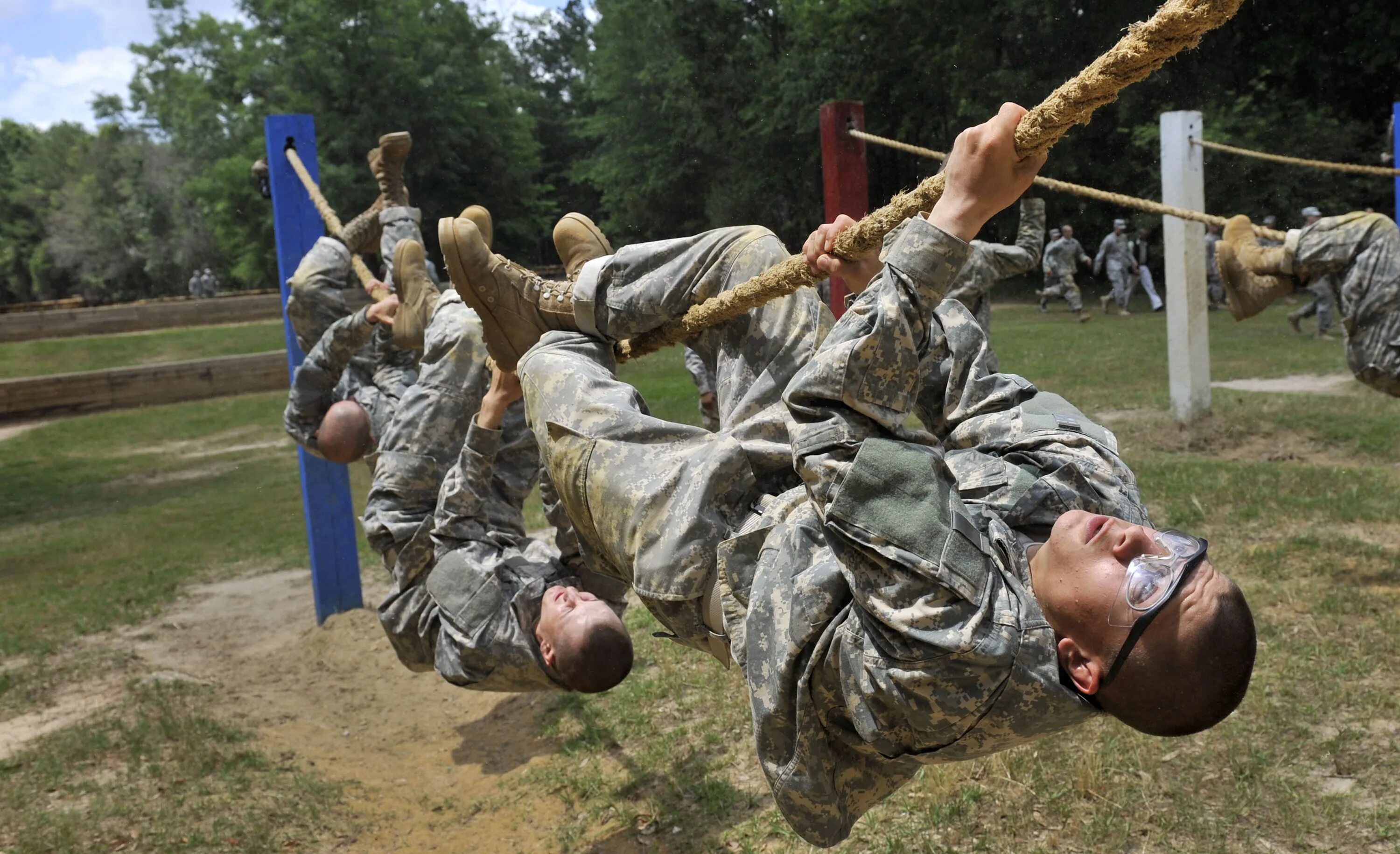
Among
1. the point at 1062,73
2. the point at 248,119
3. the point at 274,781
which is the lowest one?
the point at 274,781

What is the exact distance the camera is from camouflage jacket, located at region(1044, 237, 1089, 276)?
1883cm

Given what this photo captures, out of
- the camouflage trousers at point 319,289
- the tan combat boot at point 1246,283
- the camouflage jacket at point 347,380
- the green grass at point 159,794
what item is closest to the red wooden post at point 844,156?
the tan combat boot at point 1246,283

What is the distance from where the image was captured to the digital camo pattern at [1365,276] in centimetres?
500

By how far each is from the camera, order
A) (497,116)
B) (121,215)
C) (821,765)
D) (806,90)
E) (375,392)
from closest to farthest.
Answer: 1. (821,765)
2. (375,392)
3. (806,90)
4. (497,116)
5. (121,215)

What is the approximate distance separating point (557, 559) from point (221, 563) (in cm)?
546

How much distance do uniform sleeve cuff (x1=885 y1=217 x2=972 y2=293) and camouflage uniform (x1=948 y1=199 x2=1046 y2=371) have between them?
14.8 ft

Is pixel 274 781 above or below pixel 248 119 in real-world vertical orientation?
below

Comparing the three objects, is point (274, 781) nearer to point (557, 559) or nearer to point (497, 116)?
point (557, 559)

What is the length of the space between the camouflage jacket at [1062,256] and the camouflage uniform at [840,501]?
16.9 m

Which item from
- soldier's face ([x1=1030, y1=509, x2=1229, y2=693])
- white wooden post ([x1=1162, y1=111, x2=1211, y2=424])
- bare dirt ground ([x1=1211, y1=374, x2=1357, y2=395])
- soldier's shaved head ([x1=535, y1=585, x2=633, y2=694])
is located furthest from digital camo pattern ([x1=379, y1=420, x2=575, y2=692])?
bare dirt ground ([x1=1211, y1=374, x2=1357, y2=395])

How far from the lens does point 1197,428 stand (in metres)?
8.75

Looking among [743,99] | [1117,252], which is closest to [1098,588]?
[743,99]

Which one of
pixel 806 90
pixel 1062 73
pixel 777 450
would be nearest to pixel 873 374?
pixel 777 450

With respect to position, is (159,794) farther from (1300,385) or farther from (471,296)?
(1300,385)
